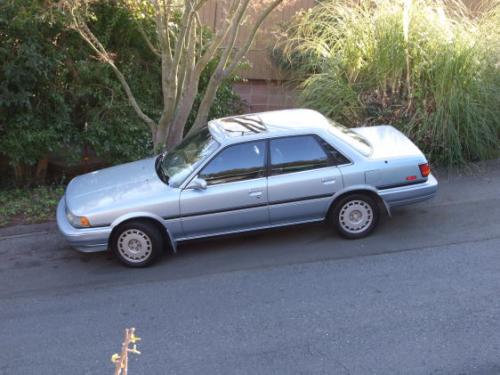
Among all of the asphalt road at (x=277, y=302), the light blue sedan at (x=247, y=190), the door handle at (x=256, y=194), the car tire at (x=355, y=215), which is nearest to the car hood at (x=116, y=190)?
the light blue sedan at (x=247, y=190)

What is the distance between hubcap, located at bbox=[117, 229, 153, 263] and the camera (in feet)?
21.5

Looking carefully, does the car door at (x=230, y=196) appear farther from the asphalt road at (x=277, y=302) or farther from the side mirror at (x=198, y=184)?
the asphalt road at (x=277, y=302)

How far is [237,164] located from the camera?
22.0 feet

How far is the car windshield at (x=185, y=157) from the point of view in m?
6.74

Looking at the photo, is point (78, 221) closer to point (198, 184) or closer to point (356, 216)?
point (198, 184)

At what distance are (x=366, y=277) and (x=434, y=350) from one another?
53.7 inches

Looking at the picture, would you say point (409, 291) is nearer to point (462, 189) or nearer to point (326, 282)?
point (326, 282)

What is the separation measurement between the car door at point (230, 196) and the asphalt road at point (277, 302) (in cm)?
38

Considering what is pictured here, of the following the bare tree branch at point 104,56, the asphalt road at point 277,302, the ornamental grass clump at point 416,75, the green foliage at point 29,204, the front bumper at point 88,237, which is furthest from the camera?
the ornamental grass clump at point 416,75

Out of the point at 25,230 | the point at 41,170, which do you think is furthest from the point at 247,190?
the point at 41,170

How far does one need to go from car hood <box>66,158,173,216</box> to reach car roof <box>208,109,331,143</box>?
2.82 ft

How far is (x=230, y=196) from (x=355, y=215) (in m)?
1.39

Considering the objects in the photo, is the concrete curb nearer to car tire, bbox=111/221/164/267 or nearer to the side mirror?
car tire, bbox=111/221/164/267

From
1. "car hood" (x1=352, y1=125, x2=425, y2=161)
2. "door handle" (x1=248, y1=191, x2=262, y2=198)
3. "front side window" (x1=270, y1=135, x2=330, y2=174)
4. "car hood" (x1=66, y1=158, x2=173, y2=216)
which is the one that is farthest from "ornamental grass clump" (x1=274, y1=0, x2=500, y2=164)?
"car hood" (x1=66, y1=158, x2=173, y2=216)
